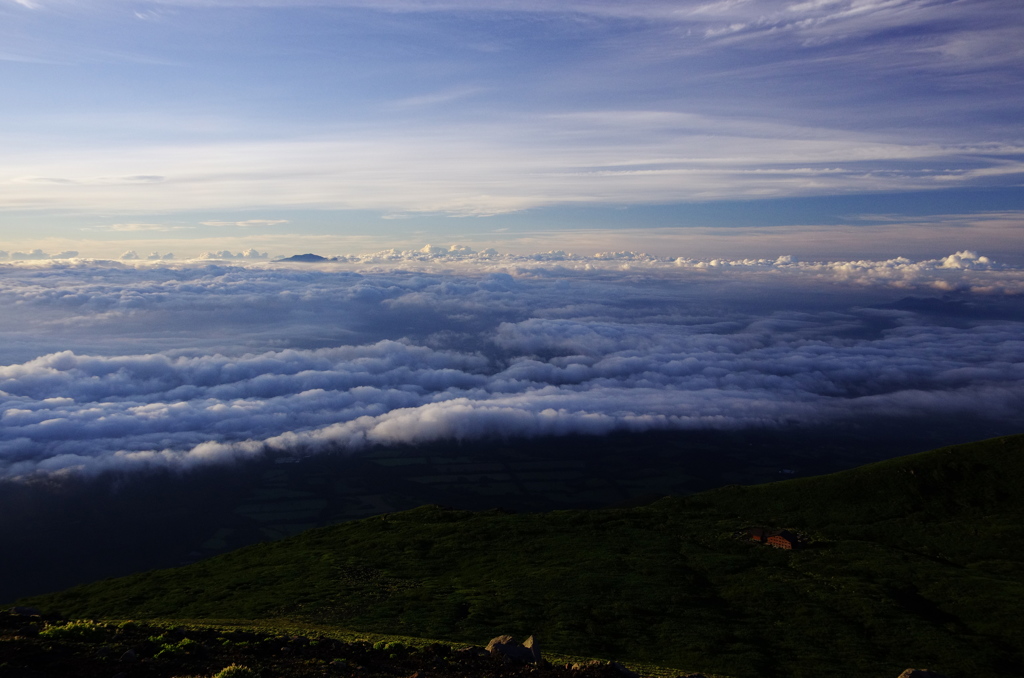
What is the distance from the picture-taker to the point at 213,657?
25.3m

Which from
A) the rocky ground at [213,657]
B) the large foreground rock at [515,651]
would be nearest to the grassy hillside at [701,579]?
the large foreground rock at [515,651]

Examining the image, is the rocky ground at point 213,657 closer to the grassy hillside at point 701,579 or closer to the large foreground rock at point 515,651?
the large foreground rock at point 515,651

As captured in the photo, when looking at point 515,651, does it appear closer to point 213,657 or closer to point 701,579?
point 213,657

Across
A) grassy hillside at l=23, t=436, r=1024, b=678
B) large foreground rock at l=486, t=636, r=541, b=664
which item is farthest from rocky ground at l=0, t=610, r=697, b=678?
grassy hillside at l=23, t=436, r=1024, b=678

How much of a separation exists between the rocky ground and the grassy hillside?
26.6m

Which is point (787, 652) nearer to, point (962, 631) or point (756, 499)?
point (962, 631)

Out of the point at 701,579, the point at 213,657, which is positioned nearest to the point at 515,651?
the point at 213,657

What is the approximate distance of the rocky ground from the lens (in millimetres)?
22203

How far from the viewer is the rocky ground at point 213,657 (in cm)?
2220

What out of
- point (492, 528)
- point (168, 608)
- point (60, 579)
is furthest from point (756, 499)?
point (60, 579)

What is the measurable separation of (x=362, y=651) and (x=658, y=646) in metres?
35.8

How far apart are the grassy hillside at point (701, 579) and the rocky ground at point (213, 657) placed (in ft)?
87.3

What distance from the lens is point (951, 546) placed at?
296ft

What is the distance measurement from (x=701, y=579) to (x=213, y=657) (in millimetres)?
66171
